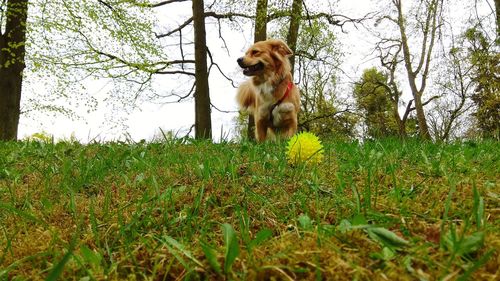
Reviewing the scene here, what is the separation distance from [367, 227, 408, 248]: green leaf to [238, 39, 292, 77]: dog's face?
5.72 m

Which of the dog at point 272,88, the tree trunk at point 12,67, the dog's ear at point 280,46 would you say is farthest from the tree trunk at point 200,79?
the tree trunk at point 12,67

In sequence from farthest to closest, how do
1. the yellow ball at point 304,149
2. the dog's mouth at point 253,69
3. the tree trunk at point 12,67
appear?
the tree trunk at point 12,67 → the dog's mouth at point 253,69 → the yellow ball at point 304,149

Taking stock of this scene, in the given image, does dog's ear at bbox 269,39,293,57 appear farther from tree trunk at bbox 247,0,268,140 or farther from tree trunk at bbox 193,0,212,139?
tree trunk at bbox 247,0,268,140

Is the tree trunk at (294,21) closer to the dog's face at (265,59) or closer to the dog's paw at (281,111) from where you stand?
the dog's face at (265,59)

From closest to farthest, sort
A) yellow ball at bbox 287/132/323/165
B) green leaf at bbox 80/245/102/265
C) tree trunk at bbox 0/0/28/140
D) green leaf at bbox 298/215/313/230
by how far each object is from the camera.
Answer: green leaf at bbox 80/245/102/265 < green leaf at bbox 298/215/313/230 < yellow ball at bbox 287/132/323/165 < tree trunk at bbox 0/0/28/140

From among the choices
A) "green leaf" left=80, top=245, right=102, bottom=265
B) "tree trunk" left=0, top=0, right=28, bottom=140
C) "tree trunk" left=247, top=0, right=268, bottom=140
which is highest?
"tree trunk" left=247, top=0, right=268, bottom=140

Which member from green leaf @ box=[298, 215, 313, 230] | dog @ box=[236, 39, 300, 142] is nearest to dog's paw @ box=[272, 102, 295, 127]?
dog @ box=[236, 39, 300, 142]

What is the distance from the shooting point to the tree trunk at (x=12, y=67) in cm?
1109

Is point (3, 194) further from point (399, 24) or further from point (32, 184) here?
point (399, 24)

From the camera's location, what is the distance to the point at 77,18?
1350 cm

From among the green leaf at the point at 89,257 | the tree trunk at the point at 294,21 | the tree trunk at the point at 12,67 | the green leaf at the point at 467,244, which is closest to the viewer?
the green leaf at the point at 467,244

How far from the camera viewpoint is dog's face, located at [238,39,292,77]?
6.62 metres

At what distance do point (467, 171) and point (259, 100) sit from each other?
4.83 m

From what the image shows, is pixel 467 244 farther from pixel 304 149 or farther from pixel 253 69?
pixel 253 69
